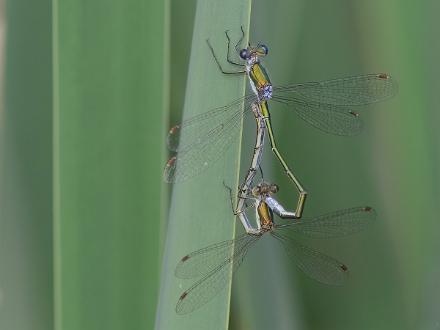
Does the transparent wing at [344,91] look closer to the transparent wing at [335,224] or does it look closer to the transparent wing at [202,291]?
the transparent wing at [335,224]

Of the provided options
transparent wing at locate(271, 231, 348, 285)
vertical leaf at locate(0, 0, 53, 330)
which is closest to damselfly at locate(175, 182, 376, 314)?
transparent wing at locate(271, 231, 348, 285)

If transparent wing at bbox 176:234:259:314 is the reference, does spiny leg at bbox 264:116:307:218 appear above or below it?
above

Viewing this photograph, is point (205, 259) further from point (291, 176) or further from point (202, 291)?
point (291, 176)

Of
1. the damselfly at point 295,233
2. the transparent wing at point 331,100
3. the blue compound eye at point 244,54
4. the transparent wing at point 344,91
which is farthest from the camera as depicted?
the transparent wing at point 331,100

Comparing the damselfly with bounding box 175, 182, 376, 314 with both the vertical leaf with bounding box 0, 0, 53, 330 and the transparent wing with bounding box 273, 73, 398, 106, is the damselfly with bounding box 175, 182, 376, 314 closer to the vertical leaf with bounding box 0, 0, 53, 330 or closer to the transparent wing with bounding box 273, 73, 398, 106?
the transparent wing with bounding box 273, 73, 398, 106

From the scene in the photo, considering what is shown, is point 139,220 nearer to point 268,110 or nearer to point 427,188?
point 268,110

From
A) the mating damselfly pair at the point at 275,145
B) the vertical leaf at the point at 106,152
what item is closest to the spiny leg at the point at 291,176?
the mating damselfly pair at the point at 275,145

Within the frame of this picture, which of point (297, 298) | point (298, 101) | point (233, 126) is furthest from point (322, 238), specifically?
point (233, 126)
